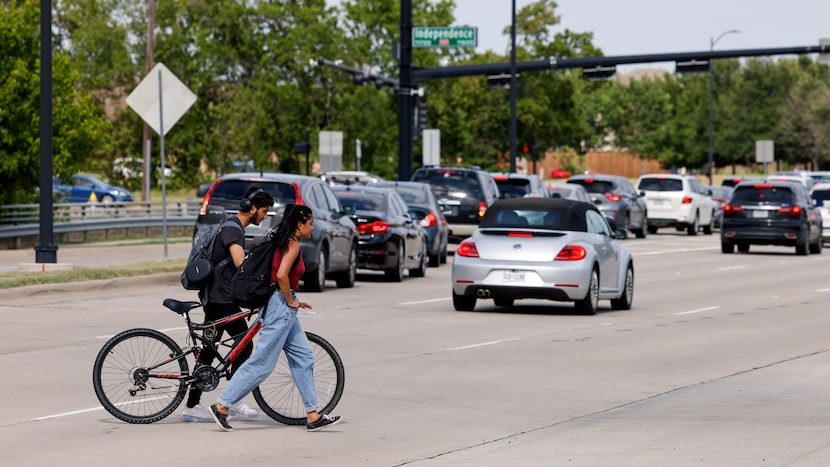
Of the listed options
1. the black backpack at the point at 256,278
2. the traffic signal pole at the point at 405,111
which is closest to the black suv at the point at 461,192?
the traffic signal pole at the point at 405,111

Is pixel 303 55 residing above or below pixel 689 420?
above

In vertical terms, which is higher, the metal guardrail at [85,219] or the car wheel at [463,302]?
the metal guardrail at [85,219]

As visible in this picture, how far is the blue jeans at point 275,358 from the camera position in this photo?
10648 millimetres

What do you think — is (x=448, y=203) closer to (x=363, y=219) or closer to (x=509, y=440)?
(x=363, y=219)

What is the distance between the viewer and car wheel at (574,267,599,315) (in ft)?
67.9

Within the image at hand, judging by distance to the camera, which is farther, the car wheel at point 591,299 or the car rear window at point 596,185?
the car rear window at point 596,185

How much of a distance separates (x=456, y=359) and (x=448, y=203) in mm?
22181

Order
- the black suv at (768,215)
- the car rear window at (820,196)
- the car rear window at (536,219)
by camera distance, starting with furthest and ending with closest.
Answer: the car rear window at (820,196) → the black suv at (768,215) → the car rear window at (536,219)

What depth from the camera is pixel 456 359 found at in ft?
50.5

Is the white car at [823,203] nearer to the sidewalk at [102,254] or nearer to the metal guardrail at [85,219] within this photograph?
the metal guardrail at [85,219]

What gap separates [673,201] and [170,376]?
136 feet

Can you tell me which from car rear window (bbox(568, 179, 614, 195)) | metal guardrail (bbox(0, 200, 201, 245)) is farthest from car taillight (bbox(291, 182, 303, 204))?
car rear window (bbox(568, 179, 614, 195))

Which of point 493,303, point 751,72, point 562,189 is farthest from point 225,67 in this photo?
point 493,303

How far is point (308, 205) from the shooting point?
24188mm
